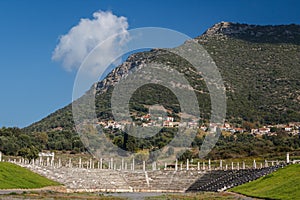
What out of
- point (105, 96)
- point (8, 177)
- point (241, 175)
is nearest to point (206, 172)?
point (241, 175)

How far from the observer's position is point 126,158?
4058 inches

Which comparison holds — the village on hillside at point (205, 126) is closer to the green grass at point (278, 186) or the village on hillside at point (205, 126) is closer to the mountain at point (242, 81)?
the mountain at point (242, 81)

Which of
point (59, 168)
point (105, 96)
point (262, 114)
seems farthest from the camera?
point (105, 96)

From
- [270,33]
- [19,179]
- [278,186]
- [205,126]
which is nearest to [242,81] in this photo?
[205,126]

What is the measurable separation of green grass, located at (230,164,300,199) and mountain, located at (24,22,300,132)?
3633 inches

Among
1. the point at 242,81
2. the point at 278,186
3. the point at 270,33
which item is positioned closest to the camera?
the point at 278,186

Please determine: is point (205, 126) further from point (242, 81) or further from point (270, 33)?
point (270, 33)

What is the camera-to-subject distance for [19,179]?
54.1m

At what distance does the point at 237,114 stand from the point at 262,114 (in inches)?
275

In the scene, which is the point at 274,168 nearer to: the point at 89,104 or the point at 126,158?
the point at 126,158

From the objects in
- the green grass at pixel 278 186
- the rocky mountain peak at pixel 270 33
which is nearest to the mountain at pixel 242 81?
the rocky mountain peak at pixel 270 33

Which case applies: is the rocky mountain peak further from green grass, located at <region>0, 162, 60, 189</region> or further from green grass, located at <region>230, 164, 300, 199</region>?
green grass, located at <region>230, 164, 300, 199</region>

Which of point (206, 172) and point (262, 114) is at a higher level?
point (262, 114)

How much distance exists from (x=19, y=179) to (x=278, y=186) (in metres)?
26.2
